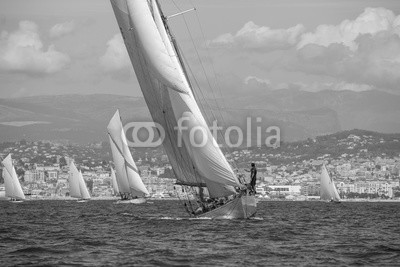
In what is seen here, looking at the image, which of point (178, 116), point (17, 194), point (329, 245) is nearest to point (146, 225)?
point (178, 116)

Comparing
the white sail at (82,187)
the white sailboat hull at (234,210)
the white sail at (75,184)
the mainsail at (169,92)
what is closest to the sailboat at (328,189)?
the white sail at (82,187)

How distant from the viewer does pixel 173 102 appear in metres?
49.0

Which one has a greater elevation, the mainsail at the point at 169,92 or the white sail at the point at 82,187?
the mainsail at the point at 169,92

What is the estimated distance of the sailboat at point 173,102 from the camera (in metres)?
47.6

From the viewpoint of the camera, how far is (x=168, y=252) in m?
36.0

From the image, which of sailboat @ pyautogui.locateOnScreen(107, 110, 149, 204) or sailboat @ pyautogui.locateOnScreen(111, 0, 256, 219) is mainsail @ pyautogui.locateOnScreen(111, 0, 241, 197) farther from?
sailboat @ pyautogui.locateOnScreen(107, 110, 149, 204)

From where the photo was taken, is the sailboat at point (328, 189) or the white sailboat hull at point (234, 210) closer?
the white sailboat hull at point (234, 210)

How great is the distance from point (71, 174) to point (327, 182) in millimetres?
37796

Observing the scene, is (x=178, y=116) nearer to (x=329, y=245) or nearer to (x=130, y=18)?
(x=130, y=18)

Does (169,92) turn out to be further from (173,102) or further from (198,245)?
(198,245)

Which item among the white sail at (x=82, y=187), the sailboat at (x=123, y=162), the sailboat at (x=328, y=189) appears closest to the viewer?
the sailboat at (x=123, y=162)

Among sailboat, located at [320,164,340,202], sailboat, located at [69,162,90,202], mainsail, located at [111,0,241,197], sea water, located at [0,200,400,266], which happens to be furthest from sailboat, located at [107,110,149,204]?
mainsail, located at [111,0,241,197]

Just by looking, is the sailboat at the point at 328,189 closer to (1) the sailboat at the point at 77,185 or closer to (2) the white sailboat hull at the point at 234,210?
(1) the sailboat at the point at 77,185

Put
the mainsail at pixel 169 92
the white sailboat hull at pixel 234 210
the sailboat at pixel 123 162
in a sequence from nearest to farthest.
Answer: the mainsail at pixel 169 92, the white sailboat hull at pixel 234 210, the sailboat at pixel 123 162
